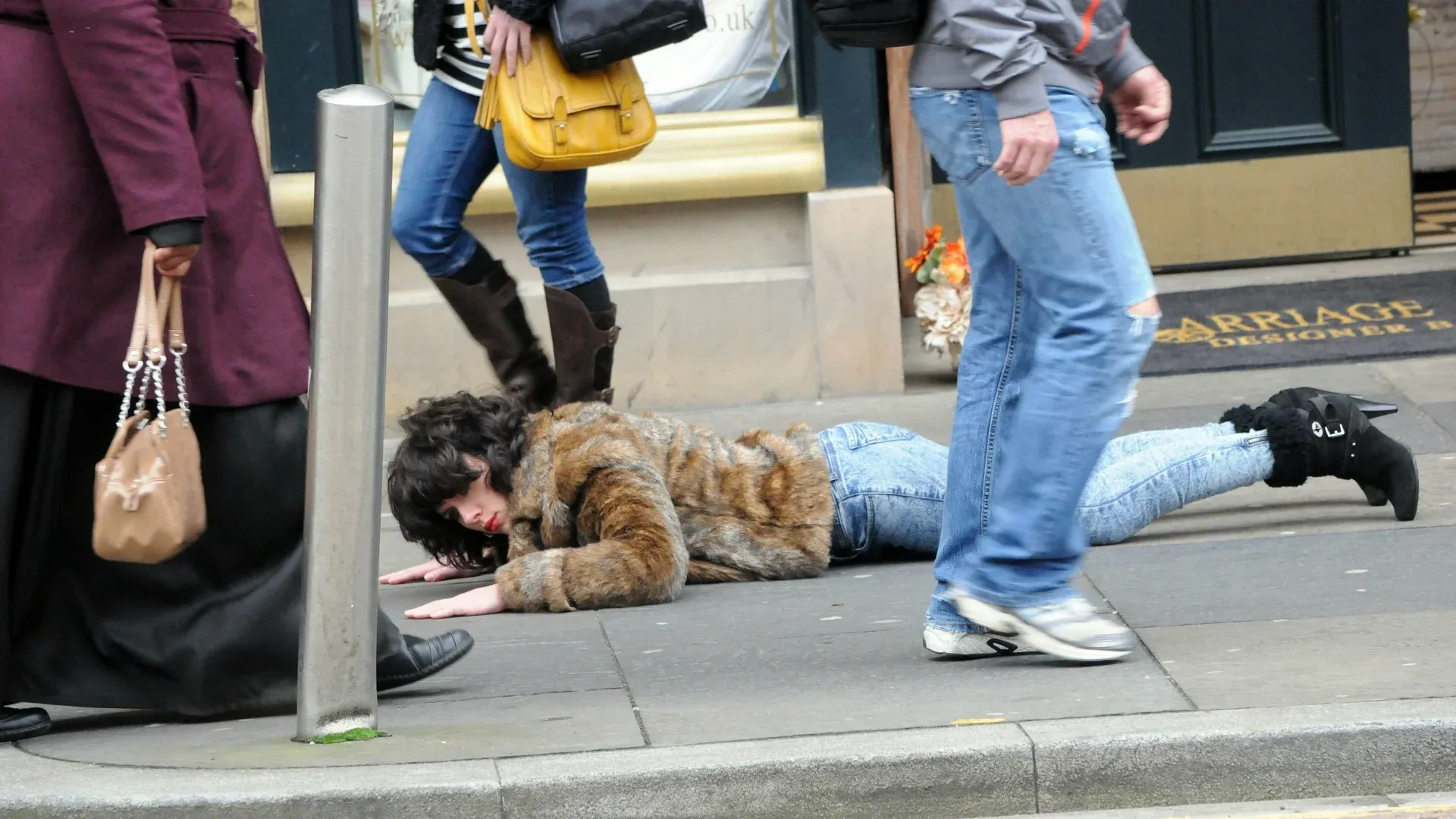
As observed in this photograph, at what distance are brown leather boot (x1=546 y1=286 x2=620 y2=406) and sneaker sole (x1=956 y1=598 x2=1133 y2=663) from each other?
6.74 feet

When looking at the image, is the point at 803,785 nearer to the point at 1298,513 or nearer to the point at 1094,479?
the point at 1094,479

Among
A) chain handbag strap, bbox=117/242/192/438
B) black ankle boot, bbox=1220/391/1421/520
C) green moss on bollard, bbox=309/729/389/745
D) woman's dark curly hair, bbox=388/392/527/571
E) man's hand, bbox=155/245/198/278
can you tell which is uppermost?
man's hand, bbox=155/245/198/278

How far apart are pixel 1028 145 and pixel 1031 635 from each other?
3.09 feet

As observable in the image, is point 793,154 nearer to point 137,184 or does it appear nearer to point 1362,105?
point 1362,105

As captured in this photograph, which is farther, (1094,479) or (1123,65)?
(1094,479)

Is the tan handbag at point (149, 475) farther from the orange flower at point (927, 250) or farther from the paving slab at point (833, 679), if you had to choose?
the orange flower at point (927, 250)

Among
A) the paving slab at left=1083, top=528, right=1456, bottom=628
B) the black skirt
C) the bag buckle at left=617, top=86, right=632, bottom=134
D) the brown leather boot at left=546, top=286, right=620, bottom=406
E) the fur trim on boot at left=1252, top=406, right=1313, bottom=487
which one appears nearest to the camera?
the black skirt

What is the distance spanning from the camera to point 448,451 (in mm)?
4344

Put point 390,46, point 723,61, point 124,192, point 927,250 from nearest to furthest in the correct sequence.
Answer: point 124,192 < point 927,250 < point 390,46 < point 723,61

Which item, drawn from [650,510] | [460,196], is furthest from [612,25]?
[650,510]

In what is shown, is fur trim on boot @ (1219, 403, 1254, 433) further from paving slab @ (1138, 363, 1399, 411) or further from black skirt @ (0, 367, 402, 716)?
black skirt @ (0, 367, 402, 716)

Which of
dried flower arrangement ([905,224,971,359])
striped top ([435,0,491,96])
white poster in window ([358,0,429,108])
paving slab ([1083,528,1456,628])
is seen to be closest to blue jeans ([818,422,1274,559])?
paving slab ([1083,528,1456,628])

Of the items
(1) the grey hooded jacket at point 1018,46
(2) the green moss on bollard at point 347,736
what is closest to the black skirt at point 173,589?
(2) the green moss on bollard at point 347,736

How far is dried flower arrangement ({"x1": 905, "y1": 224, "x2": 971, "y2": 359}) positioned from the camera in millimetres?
6703
